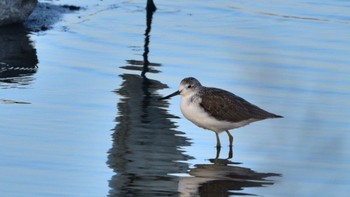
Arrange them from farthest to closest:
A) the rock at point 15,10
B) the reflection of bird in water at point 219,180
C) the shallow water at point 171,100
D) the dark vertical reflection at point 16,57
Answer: the rock at point 15,10 → the dark vertical reflection at point 16,57 → the reflection of bird in water at point 219,180 → the shallow water at point 171,100

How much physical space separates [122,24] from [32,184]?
6494 mm

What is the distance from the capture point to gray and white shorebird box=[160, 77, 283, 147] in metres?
7.21

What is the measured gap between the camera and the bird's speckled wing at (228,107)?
23.5ft

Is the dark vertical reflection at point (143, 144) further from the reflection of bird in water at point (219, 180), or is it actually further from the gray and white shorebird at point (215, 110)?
the gray and white shorebird at point (215, 110)

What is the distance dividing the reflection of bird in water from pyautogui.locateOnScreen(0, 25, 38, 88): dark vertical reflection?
8.73 ft

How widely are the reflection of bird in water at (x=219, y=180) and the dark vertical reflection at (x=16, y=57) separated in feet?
8.73

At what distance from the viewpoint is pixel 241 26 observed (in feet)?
39.3

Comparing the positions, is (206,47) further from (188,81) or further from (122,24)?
(188,81)

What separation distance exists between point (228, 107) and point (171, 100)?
1.37 metres

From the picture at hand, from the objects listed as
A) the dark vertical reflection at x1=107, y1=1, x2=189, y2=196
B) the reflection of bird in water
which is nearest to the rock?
the dark vertical reflection at x1=107, y1=1, x2=189, y2=196

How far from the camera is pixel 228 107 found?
24.1 ft

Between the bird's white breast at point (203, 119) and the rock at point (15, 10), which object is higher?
the rock at point (15, 10)

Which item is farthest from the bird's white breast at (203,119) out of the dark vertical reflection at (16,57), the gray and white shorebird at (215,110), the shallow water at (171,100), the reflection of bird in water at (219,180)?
the dark vertical reflection at (16,57)

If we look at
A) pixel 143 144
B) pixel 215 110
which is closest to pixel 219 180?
pixel 143 144
